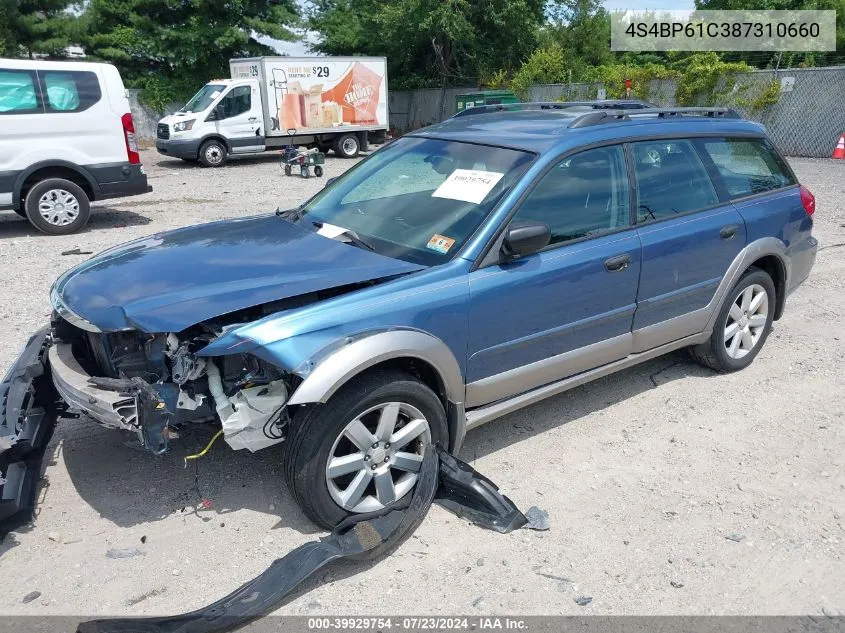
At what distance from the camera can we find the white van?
29.6 ft

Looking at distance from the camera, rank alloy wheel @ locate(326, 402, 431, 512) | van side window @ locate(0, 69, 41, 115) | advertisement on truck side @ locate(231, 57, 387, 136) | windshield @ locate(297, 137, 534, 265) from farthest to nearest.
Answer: advertisement on truck side @ locate(231, 57, 387, 136) < van side window @ locate(0, 69, 41, 115) < windshield @ locate(297, 137, 534, 265) < alloy wheel @ locate(326, 402, 431, 512)

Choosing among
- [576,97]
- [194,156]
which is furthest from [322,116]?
[576,97]

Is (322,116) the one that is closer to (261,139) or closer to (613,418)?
(261,139)

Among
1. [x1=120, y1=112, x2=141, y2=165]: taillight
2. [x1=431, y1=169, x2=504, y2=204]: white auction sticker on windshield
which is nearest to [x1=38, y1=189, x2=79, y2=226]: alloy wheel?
[x1=120, y1=112, x2=141, y2=165]: taillight

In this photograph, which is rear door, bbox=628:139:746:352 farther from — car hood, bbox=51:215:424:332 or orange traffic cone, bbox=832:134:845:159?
orange traffic cone, bbox=832:134:845:159

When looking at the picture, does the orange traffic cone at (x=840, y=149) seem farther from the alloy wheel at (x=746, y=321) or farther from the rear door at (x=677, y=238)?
the rear door at (x=677, y=238)

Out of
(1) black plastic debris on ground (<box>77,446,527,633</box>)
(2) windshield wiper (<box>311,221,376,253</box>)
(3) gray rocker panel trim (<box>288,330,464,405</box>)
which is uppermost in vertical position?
(2) windshield wiper (<box>311,221,376,253</box>)

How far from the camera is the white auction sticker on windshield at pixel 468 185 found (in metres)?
3.68

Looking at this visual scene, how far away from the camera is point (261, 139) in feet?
62.1

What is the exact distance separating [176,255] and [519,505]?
219 centimetres

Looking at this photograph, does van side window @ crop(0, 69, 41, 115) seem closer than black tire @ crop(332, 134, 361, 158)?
Yes

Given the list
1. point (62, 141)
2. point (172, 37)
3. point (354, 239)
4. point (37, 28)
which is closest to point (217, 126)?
point (62, 141)

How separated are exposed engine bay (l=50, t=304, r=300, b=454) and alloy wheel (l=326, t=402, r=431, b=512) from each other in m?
0.31

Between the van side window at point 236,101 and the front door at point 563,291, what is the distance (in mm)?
16158
